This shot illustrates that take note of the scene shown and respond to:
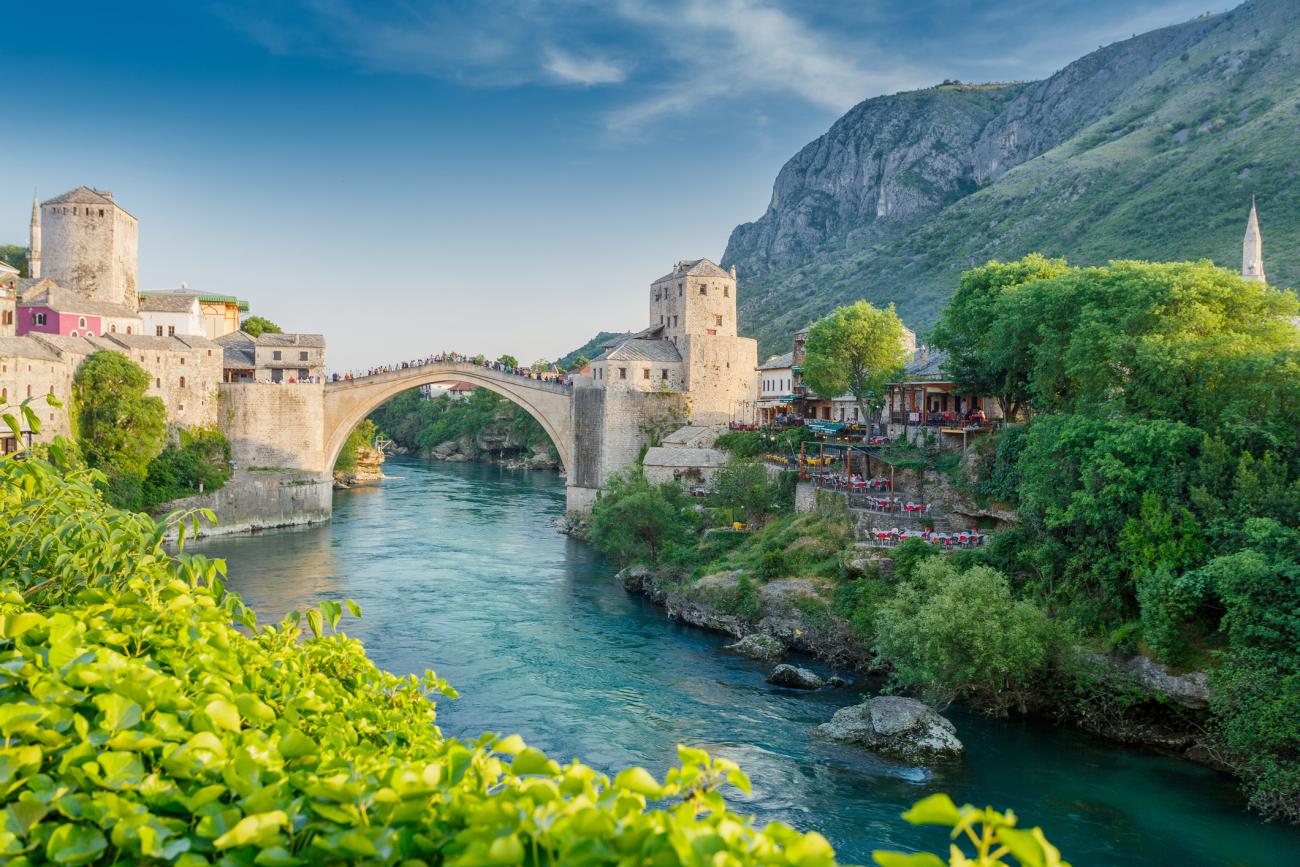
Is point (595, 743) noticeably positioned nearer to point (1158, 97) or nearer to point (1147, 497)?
point (1147, 497)

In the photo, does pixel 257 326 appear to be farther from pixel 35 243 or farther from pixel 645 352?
pixel 645 352

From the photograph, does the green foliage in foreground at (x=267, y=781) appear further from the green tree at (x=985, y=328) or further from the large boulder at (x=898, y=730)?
the green tree at (x=985, y=328)

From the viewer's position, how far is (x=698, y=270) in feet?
133

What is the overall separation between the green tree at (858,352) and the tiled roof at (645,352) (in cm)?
916

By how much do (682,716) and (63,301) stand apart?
35.6m

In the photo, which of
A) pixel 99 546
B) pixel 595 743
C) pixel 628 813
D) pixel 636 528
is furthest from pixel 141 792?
pixel 636 528

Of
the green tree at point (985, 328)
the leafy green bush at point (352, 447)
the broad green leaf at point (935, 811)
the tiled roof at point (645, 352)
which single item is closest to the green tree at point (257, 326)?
the leafy green bush at point (352, 447)

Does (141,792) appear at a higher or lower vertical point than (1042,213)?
lower

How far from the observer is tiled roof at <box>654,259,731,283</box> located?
132ft

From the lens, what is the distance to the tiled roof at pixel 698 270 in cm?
4031

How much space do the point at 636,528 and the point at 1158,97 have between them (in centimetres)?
8345

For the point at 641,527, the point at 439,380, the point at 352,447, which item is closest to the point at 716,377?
the point at 641,527

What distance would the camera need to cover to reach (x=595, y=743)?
50.6ft

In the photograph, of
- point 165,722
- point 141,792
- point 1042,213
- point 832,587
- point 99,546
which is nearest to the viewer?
point 141,792
